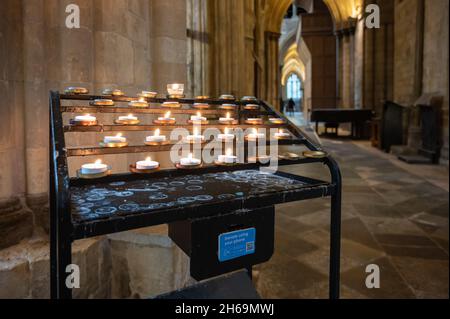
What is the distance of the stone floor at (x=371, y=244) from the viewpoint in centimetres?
286

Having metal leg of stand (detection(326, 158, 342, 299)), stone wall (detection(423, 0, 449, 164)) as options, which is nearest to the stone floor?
metal leg of stand (detection(326, 158, 342, 299))

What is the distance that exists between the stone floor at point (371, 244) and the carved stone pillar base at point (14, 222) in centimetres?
180

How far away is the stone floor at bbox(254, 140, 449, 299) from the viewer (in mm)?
2861

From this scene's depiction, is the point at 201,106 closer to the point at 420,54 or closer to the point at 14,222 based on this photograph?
the point at 14,222

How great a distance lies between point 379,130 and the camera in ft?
37.5

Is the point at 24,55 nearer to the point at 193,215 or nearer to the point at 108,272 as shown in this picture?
the point at 108,272

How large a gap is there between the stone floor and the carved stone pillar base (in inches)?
71.0

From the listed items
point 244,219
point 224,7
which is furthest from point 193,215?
point 224,7

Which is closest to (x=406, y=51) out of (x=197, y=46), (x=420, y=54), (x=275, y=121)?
(x=420, y=54)

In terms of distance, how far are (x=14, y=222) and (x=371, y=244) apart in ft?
10.5

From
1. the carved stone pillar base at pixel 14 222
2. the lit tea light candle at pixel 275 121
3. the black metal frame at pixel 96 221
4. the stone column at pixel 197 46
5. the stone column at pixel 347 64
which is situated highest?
the stone column at pixel 347 64

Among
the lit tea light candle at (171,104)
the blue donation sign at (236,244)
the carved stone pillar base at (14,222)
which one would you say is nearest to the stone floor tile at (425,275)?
the blue donation sign at (236,244)

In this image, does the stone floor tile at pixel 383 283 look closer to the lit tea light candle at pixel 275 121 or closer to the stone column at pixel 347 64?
the lit tea light candle at pixel 275 121

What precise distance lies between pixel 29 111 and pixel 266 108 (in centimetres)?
161
